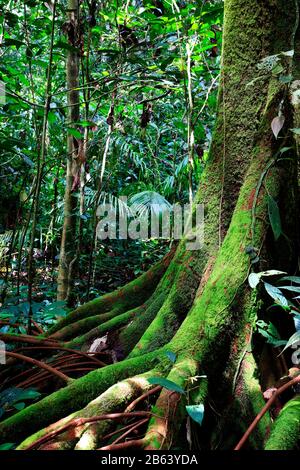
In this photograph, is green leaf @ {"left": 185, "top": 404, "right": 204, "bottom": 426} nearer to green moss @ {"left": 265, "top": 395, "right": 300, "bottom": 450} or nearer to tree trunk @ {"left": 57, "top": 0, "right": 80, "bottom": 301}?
green moss @ {"left": 265, "top": 395, "right": 300, "bottom": 450}

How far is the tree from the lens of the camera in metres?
1.57

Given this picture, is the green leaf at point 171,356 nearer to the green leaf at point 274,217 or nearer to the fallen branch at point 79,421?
the fallen branch at point 79,421

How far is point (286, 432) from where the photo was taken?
133 centimetres

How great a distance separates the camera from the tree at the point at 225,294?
1570mm

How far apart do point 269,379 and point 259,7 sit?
1.88 meters

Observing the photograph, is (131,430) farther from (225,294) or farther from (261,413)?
(225,294)

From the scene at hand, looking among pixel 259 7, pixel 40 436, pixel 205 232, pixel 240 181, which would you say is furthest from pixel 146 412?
pixel 259 7

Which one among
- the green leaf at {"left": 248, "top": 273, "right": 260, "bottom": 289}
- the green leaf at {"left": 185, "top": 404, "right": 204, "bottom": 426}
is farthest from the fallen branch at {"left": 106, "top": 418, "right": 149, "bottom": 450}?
the green leaf at {"left": 248, "top": 273, "right": 260, "bottom": 289}

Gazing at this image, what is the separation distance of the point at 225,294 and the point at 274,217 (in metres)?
0.39

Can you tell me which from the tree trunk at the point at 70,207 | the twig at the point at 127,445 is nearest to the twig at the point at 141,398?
the twig at the point at 127,445

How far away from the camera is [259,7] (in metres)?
2.28

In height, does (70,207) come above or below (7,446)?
above

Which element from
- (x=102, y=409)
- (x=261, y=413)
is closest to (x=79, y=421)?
(x=102, y=409)
